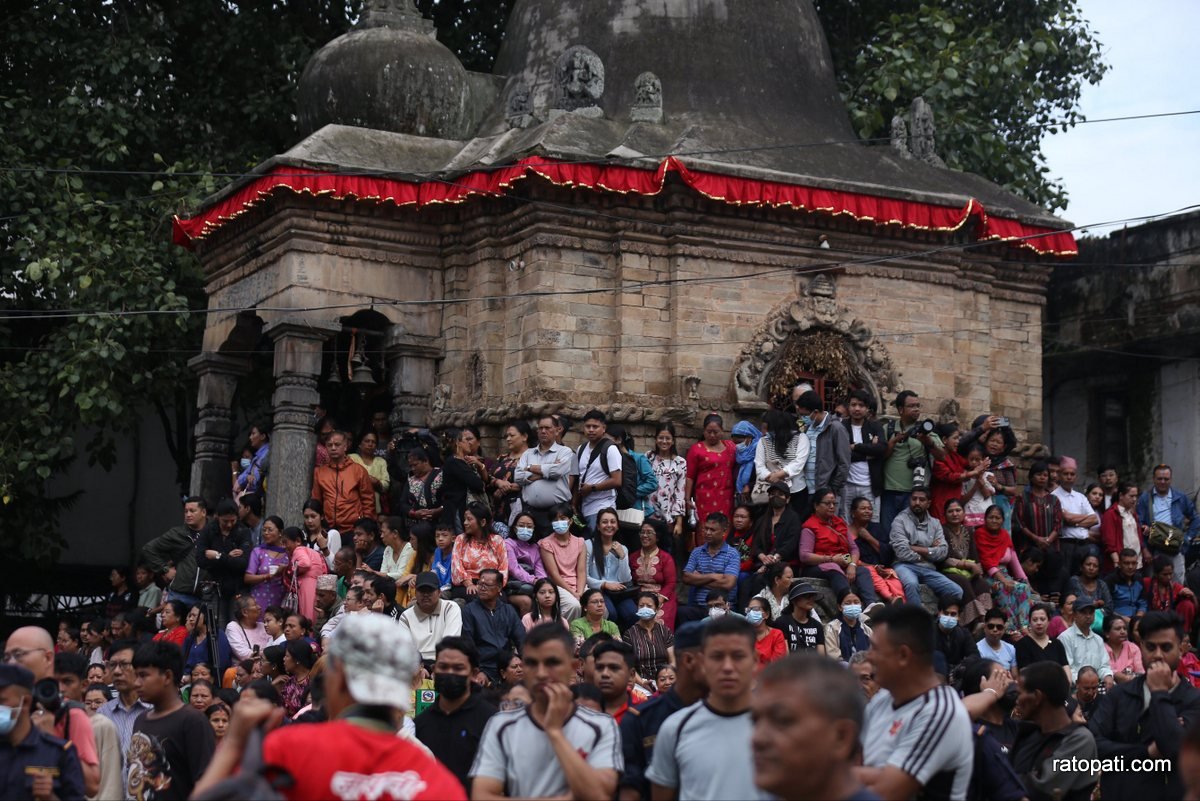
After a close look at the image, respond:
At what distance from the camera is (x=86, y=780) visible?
7.99 metres

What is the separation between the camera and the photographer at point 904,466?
57.3 ft

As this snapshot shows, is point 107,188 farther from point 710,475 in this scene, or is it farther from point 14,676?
point 14,676

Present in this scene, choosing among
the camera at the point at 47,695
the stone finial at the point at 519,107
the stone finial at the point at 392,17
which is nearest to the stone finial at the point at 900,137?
the stone finial at the point at 519,107

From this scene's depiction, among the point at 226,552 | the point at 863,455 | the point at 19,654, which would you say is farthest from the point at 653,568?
the point at 19,654

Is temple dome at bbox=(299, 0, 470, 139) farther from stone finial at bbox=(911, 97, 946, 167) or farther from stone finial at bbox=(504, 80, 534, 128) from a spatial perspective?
stone finial at bbox=(911, 97, 946, 167)

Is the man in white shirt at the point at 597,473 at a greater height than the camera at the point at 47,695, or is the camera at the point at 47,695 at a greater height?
the man in white shirt at the point at 597,473

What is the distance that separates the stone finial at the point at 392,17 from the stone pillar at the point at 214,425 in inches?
159

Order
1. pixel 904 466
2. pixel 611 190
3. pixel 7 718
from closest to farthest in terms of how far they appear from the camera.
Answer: pixel 7 718, pixel 904 466, pixel 611 190

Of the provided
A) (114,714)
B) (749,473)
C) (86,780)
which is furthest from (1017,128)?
(86,780)

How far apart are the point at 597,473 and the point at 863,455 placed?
8.52 ft

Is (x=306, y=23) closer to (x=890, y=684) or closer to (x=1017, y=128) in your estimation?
(x=1017, y=128)

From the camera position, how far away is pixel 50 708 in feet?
25.9

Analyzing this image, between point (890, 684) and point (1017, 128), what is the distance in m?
20.6

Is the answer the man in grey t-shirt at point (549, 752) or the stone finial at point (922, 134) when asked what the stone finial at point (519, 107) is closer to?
the stone finial at point (922, 134)
